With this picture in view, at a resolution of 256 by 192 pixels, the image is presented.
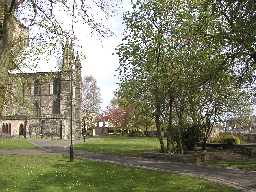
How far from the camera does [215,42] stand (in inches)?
1015

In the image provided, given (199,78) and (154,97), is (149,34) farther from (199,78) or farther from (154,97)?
(199,78)

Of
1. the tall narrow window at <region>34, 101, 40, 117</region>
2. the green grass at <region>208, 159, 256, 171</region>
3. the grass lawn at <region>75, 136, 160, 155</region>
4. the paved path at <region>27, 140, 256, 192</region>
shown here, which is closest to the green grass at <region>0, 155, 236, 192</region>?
the paved path at <region>27, 140, 256, 192</region>

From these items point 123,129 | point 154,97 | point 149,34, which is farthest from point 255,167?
point 123,129

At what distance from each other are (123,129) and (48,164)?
8012 centimetres

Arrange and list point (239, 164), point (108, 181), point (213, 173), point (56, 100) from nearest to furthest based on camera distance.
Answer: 1. point (108, 181)
2. point (213, 173)
3. point (239, 164)
4. point (56, 100)

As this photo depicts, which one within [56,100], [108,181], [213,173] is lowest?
[108,181]

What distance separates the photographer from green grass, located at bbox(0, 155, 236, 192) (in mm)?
22203

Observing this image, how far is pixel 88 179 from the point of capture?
992 inches

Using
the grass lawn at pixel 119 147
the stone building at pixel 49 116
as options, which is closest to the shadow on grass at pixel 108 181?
the grass lawn at pixel 119 147

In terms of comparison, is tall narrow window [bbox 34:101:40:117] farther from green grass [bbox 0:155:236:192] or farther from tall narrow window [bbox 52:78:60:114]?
green grass [bbox 0:155:236:192]

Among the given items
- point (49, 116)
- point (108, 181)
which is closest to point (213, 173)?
point (108, 181)

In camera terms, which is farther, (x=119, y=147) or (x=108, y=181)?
(x=119, y=147)

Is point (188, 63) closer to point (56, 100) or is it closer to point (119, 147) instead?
point (119, 147)

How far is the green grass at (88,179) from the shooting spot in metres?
22.2
